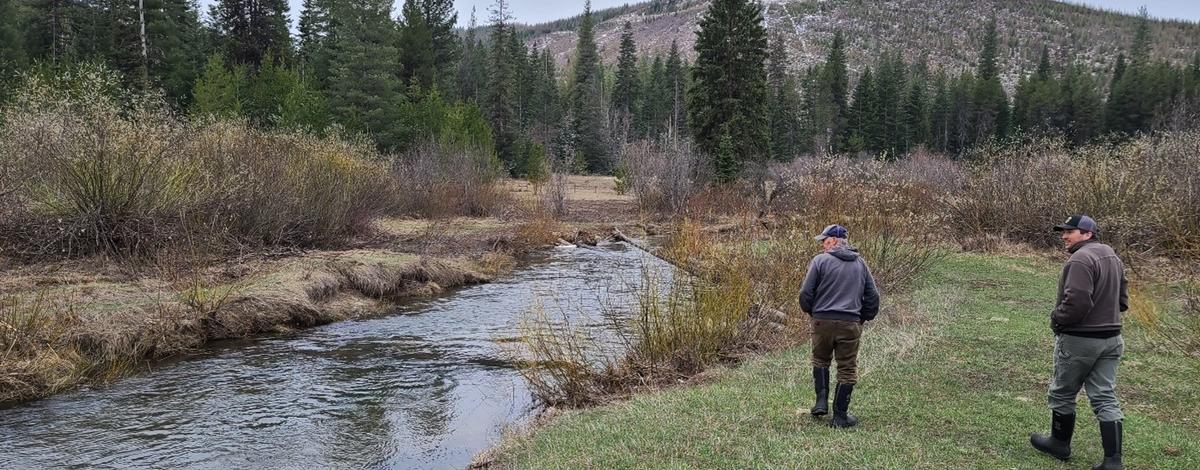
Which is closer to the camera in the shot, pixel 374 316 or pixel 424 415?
pixel 424 415

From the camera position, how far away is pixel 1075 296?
554 cm

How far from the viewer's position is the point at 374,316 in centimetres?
1569

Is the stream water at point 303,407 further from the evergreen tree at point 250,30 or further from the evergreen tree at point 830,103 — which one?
the evergreen tree at point 830,103

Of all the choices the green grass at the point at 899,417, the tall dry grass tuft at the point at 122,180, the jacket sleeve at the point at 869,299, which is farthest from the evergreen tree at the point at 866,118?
A: the jacket sleeve at the point at 869,299

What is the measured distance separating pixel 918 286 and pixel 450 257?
13.5 meters

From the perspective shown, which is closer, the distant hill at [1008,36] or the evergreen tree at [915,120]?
the evergreen tree at [915,120]

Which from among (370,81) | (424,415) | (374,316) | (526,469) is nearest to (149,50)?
(370,81)

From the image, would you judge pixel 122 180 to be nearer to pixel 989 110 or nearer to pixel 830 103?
pixel 830 103

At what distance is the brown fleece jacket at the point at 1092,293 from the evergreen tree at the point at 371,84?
37937mm

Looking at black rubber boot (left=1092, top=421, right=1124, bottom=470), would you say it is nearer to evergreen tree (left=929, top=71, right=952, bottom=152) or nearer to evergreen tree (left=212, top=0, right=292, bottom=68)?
evergreen tree (left=212, top=0, right=292, bottom=68)

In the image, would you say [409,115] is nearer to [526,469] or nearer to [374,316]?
[374,316]

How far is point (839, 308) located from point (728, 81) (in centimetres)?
3731

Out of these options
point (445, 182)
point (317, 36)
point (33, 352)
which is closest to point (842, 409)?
point (33, 352)

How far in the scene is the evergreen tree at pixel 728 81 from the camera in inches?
1652
